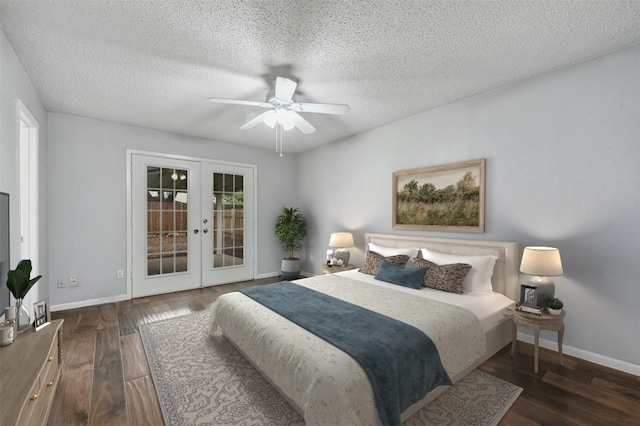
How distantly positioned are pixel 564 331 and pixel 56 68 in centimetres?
521

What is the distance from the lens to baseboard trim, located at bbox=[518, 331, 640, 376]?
7.47ft

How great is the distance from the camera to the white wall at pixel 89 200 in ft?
12.4

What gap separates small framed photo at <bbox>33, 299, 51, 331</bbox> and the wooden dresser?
0.12 feet

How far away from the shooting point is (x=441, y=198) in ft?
11.5

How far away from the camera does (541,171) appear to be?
273cm

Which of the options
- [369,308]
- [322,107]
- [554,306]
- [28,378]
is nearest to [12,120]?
[28,378]

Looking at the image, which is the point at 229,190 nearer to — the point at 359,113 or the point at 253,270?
the point at 253,270

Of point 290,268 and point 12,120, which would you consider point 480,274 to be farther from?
point 12,120

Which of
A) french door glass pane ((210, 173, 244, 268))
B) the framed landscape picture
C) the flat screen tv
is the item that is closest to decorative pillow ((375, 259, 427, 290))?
the framed landscape picture

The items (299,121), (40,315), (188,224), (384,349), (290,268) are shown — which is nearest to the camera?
(384,349)

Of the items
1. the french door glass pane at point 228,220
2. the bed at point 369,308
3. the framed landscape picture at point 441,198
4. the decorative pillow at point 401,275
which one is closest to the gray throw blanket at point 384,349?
the bed at point 369,308

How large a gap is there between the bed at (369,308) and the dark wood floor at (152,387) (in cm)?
35

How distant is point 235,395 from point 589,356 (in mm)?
2972

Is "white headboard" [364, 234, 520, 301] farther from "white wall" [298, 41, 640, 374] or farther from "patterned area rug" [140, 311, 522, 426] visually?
"patterned area rug" [140, 311, 522, 426]
